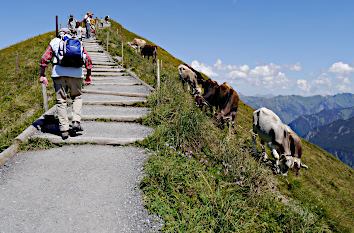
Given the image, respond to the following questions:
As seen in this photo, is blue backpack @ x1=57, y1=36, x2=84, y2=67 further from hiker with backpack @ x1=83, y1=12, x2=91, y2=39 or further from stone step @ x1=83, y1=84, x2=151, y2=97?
hiker with backpack @ x1=83, y1=12, x2=91, y2=39

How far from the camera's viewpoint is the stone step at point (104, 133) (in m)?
5.56

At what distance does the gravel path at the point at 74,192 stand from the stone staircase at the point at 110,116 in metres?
0.46

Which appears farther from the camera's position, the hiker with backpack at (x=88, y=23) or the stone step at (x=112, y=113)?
the hiker with backpack at (x=88, y=23)

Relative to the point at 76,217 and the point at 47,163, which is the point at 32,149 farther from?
the point at 76,217

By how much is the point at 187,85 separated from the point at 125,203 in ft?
43.9

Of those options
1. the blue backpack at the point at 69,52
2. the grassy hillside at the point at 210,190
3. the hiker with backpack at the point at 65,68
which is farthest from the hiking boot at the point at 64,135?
the grassy hillside at the point at 210,190

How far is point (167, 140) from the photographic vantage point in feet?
18.6

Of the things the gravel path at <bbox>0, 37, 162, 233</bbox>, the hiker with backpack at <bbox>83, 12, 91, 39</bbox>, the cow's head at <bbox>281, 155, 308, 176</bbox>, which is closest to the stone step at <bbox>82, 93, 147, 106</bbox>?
the gravel path at <bbox>0, 37, 162, 233</bbox>

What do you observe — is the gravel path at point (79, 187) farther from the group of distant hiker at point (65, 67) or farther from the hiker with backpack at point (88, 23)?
the hiker with backpack at point (88, 23)

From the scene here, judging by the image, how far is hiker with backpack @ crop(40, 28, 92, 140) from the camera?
16.2 ft

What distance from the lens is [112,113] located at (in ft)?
25.2

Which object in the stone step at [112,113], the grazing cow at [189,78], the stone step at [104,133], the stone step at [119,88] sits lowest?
the stone step at [104,133]

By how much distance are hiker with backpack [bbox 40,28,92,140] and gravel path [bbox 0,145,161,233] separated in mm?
925

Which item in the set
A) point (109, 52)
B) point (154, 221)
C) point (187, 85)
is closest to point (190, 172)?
point (154, 221)
